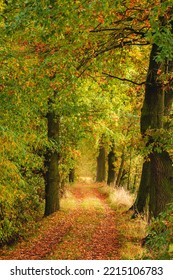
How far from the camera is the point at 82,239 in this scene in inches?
474

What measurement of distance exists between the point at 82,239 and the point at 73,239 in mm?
297

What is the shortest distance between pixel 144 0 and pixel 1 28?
135 inches

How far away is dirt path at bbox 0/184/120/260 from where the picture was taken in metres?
10.3

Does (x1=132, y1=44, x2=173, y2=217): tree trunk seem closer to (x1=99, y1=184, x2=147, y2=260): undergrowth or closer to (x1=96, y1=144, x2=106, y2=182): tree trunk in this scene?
(x1=99, y1=184, x2=147, y2=260): undergrowth

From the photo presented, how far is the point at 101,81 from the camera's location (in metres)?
12.9

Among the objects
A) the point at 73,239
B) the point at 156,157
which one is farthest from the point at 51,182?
the point at 156,157

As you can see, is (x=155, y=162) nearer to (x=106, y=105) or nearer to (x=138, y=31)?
(x=138, y=31)

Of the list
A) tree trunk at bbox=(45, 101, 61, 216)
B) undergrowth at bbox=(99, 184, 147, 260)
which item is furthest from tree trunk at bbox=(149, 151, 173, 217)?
tree trunk at bbox=(45, 101, 61, 216)

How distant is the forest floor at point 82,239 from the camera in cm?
1015

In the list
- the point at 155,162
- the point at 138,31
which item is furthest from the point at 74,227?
the point at 138,31

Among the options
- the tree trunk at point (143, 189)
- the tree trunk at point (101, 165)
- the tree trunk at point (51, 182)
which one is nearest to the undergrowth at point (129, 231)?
the tree trunk at point (143, 189)

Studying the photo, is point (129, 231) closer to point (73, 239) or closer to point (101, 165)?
point (73, 239)

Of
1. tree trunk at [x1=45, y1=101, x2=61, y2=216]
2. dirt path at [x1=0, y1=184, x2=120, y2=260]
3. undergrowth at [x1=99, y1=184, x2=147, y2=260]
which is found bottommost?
dirt path at [x1=0, y1=184, x2=120, y2=260]
